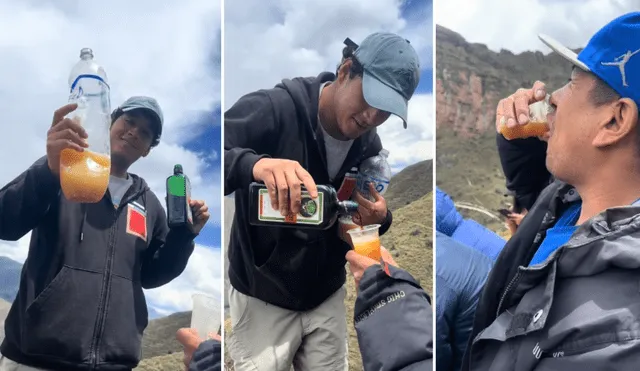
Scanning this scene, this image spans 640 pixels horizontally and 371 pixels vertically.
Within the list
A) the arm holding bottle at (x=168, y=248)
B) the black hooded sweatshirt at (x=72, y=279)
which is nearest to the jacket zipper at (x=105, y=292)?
the black hooded sweatshirt at (x=72, y=279)

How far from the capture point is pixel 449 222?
1848mm

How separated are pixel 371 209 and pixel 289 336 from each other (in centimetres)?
44

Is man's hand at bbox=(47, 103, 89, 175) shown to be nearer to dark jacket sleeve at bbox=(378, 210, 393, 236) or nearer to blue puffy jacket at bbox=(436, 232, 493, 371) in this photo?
dark jacket sleeve at bbox=(378, 210, 393, 236)

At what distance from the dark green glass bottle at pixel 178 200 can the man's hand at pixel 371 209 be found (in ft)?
1.70

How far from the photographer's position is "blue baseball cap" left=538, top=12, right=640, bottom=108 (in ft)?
Answer: 3.69

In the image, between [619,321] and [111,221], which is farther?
[111,221]

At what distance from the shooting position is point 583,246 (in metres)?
1.01

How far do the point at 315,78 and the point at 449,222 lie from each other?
0.58 meters

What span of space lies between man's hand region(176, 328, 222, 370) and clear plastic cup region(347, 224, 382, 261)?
0.61 meters

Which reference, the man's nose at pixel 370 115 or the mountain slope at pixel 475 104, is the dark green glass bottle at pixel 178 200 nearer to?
the man's nose at pixel 370 115

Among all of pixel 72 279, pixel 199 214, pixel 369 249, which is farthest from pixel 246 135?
pixel 72 279

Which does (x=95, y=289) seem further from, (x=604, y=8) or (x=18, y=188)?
(x=604, y=8)

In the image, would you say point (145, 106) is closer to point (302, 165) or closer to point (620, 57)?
point (302, 165)

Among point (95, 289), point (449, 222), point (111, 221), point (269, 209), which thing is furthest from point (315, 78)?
point (95, 289)
